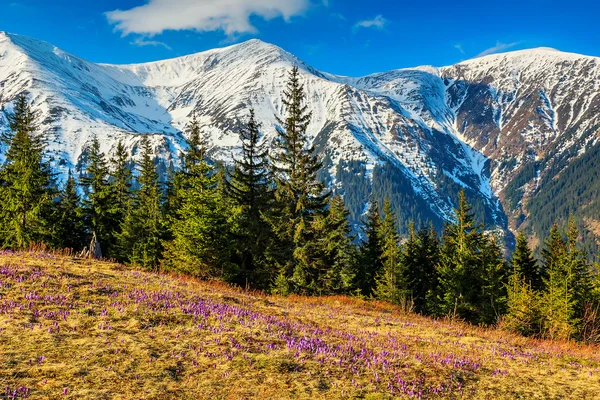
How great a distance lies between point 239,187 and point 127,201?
19838mm

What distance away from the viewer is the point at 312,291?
30.9 m


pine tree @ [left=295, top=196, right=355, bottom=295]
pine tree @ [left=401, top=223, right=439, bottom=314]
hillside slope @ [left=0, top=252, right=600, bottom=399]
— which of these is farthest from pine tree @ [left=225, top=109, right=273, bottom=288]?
pine tree @ [left=401, top=223, right=439, bottom=314]

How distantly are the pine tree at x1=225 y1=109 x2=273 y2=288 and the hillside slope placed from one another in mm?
19160

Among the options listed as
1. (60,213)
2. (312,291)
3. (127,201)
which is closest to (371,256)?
(312,291)

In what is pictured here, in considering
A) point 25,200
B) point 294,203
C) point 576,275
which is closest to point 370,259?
point 294,203

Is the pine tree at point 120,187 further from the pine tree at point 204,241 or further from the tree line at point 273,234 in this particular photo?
the pine tree at point 204,241

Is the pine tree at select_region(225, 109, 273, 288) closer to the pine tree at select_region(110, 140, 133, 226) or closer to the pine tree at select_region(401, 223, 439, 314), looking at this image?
the pine tree at select_region(110, 140, 133, 226)

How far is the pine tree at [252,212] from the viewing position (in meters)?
32.0

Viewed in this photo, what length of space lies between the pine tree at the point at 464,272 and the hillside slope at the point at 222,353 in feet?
88.0

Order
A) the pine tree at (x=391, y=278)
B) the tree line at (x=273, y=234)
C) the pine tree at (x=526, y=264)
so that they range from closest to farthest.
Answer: the tree line at (x=273, y=234) → the pine tree at (x=391, y=278) → the pine tree at (x=526, y=264)

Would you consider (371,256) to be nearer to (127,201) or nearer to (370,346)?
(127,201)

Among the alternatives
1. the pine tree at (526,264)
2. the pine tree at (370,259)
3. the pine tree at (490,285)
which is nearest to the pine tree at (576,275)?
the pine tree at (490,285)

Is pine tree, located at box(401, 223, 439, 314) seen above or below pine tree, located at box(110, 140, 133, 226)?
below

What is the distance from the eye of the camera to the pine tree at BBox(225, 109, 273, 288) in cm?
3197
